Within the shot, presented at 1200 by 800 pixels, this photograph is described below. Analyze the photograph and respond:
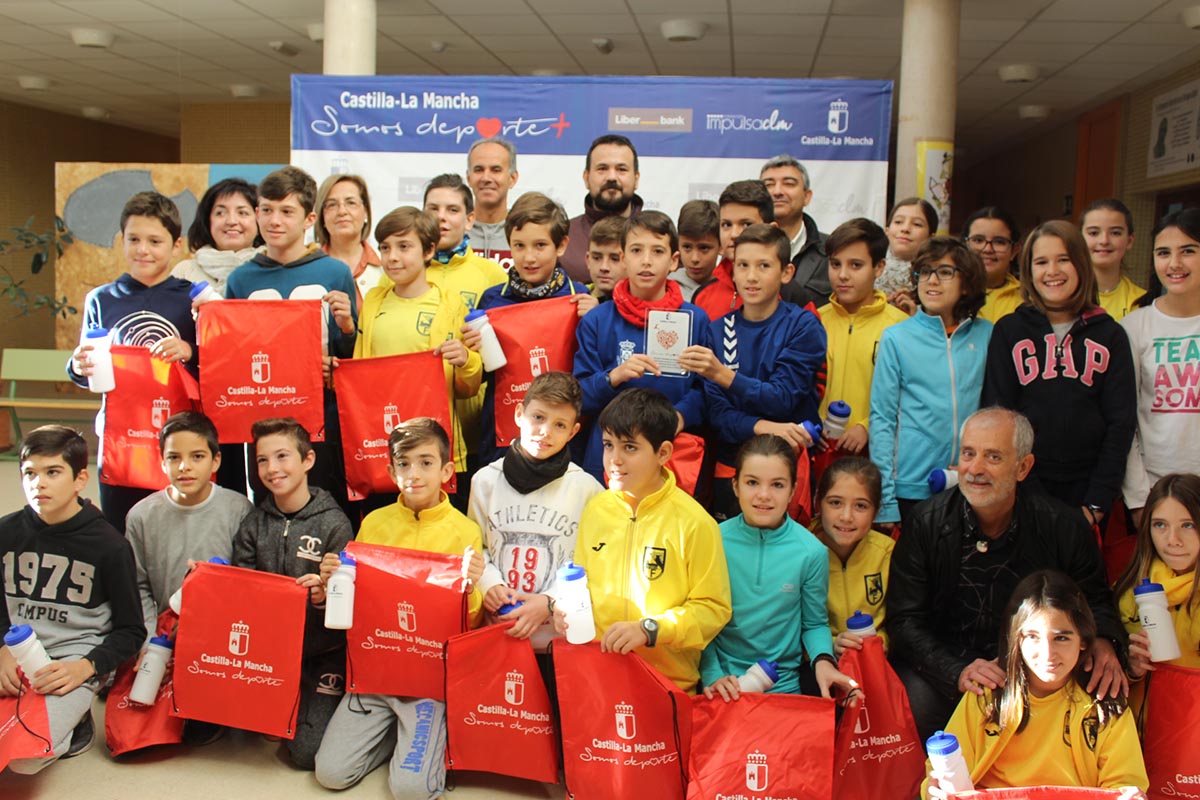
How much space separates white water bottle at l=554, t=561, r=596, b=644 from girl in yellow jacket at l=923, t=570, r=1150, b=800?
1.06m

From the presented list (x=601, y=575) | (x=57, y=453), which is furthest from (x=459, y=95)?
(x=601, y=575)

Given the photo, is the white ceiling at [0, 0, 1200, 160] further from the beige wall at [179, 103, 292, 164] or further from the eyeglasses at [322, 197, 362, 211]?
the eyeglasses at [322, 197, 362, 211]

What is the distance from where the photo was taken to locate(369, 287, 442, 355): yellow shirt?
3.82 m

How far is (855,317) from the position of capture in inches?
153

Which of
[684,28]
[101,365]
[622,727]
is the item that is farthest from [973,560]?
[684,28]

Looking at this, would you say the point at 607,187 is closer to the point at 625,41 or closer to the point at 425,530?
the point at 425,530

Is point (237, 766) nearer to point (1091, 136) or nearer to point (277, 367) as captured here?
point (277, 367)

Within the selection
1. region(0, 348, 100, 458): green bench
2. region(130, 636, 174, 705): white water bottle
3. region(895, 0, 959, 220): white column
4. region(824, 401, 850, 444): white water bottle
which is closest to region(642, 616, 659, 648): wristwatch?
region(824, 401, 850, 444): white water bottle

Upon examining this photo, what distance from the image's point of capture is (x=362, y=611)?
3.15 meters

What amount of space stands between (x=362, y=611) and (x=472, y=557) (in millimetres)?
418

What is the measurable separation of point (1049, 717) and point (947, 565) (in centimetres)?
61

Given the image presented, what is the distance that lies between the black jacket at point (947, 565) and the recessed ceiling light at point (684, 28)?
6665 millimetres

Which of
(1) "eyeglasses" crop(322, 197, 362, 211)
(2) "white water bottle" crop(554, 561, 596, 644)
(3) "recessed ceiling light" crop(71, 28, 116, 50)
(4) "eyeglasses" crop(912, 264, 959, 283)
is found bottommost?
(2) "white water bottle" crop(554, 561, 596, 644)

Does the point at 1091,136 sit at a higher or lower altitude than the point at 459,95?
higher
